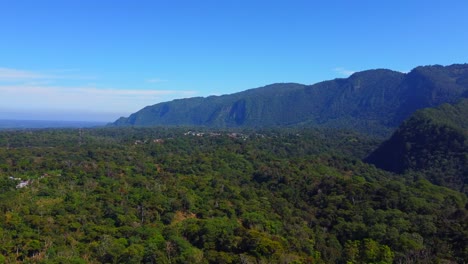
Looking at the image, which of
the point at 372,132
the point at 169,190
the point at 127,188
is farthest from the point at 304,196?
the point at 372,132

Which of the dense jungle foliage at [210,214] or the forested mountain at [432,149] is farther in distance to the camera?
the forested mountain at [432,149]

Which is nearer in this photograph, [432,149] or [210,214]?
[210,214]

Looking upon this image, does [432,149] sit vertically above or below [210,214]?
above

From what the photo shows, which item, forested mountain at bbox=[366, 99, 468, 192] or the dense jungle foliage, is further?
forested mountain at bbox=[366, 99, 468, 192]

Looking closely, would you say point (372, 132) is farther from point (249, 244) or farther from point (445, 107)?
point (249, 244)
